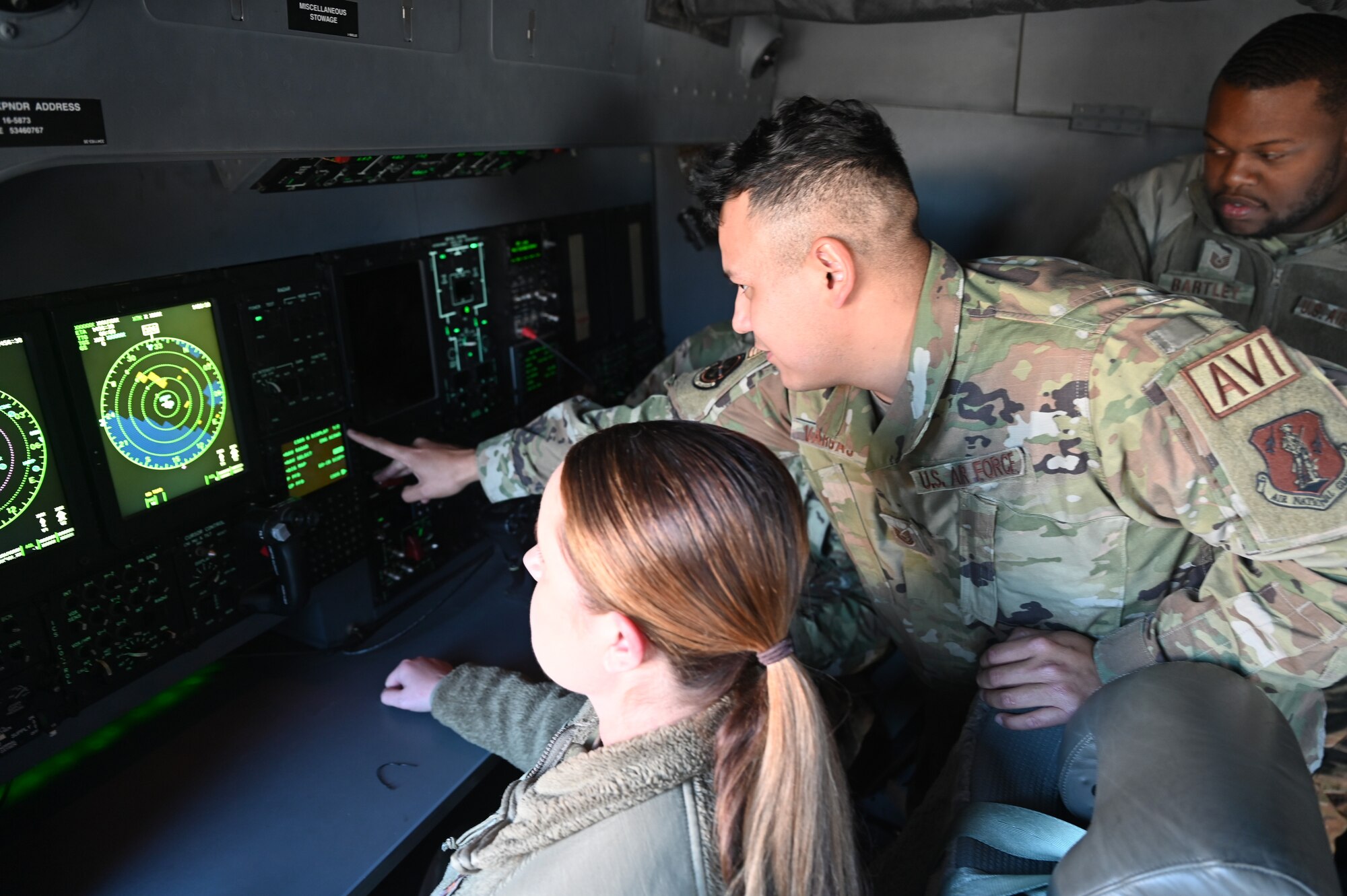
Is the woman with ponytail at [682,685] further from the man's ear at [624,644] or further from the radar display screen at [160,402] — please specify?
the radar display screen at [160,402]

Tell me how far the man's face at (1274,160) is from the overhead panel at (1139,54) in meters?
0.17

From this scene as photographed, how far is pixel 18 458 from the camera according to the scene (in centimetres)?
111

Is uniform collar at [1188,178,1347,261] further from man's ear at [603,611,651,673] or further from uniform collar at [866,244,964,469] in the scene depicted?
man's ear at [603,611,651,673]

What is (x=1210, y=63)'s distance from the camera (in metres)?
2.01

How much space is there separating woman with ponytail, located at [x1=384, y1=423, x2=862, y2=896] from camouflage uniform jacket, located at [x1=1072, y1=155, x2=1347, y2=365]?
1606 mm

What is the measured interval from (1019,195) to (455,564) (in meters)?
1.61

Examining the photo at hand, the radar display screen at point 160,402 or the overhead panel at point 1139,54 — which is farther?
the overhead panel at point 1139,54

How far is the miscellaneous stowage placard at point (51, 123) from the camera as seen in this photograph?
843mm

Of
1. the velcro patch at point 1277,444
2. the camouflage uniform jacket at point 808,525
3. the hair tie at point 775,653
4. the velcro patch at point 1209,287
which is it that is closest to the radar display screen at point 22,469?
the camouflage uniform jacket at point 808,525

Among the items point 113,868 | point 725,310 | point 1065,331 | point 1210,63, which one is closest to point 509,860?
point 113,868

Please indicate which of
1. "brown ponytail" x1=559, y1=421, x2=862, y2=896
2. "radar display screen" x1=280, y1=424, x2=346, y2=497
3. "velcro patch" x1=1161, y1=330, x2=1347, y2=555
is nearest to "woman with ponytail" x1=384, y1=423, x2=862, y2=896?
"brown ponytail" x1=559, y1=421, x2=862, y2=896

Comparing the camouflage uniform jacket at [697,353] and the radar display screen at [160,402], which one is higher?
the radar display screen at [160,402]

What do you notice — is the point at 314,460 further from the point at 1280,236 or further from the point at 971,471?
the point at 1280,236

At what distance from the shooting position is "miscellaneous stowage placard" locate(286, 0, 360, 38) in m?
1.08
